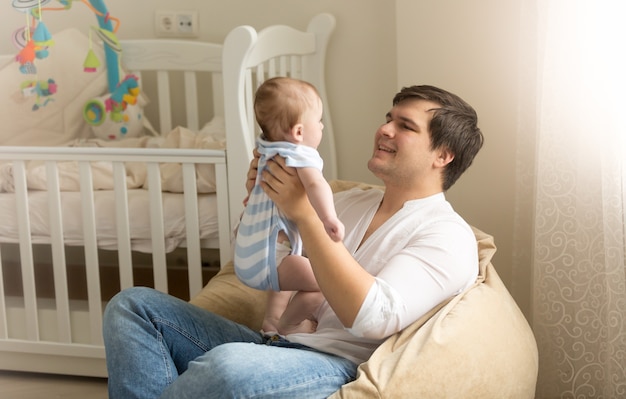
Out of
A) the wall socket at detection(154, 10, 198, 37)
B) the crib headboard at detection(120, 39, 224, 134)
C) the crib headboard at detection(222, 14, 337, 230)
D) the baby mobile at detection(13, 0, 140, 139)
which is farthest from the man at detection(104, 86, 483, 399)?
the wall socket at detection(154, 10, 198, 37)

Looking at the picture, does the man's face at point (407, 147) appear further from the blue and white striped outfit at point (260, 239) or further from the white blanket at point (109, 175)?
the white blanket at point (109, 175)

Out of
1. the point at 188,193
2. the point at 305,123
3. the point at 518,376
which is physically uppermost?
the point at 305,123

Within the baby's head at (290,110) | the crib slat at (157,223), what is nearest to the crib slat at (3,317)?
the crib slat at (157,223)

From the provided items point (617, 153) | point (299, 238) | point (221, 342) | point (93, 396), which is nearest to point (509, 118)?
point (617, 153)

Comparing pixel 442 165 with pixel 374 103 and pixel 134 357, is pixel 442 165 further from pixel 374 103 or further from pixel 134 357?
pixel 374 103

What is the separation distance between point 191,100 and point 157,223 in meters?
0.83

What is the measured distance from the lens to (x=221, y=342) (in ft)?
5.86

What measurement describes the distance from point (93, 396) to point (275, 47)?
118cm

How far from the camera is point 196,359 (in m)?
1.58

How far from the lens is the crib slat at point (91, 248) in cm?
244

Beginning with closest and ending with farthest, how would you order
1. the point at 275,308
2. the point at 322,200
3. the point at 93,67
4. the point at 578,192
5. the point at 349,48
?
the point at 322,200 → the point at 275,308 → the point at 578,192 → the point at 93,67 → the point at 349,48

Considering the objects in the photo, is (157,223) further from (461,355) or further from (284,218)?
(461,355)

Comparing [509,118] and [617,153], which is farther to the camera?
[509,118]

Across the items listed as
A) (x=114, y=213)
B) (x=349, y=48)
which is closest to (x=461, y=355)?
(x=114, y=213)
